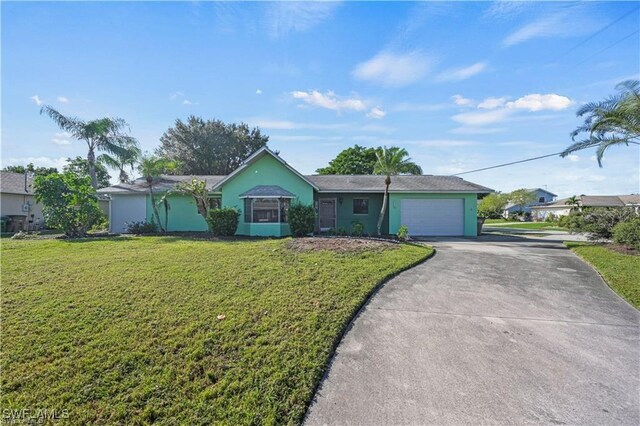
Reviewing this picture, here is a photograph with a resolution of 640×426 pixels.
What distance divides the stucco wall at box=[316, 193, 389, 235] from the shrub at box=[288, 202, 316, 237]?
4.00 meters

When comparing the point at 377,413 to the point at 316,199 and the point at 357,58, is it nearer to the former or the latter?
the point at 357,58

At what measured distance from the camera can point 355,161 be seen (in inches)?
1548

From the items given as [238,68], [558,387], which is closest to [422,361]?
[558,387]

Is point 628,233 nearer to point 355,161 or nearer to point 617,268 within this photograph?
point 617,268

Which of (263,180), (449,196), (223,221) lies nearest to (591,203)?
(449,196)

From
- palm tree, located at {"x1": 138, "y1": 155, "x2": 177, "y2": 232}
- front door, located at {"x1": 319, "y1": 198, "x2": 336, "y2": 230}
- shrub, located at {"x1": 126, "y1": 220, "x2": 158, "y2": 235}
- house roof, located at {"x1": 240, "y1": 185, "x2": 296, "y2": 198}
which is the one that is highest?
palm tree, located at {"x1": 138, "y1": 155, "x2": 177, "y2": 232}

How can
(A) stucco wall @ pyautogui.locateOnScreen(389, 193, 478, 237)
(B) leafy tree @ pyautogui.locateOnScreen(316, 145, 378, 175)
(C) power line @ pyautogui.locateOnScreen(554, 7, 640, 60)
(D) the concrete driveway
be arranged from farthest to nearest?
(B) leafy tree @ pyautogui.locateOnScreen(316, 145, 378, 175) < (A) stucco wall @ pyautogui.locateOnScreen(389, 193, 478, 237) < (C) power line @ pyautogui.locateOnScreen(554, 7, 640, 60) < (D) the concrete driveway

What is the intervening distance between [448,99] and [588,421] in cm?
1542

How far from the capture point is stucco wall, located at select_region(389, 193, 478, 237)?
17750 millimetres

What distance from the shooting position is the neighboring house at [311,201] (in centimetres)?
1633

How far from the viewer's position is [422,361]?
Result: 4055 mm

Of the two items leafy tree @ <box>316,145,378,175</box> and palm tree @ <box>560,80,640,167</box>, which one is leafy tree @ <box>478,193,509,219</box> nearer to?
leafy tree @ <box>316,145,378,175</box>

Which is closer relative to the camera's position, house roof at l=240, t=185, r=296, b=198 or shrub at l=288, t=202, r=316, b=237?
shrub at l=288, t=202, r=316, b=237

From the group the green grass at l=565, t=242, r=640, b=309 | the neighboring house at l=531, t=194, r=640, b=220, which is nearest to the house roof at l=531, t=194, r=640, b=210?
the neighboring house at l=531, t=194, r=640, b=220
